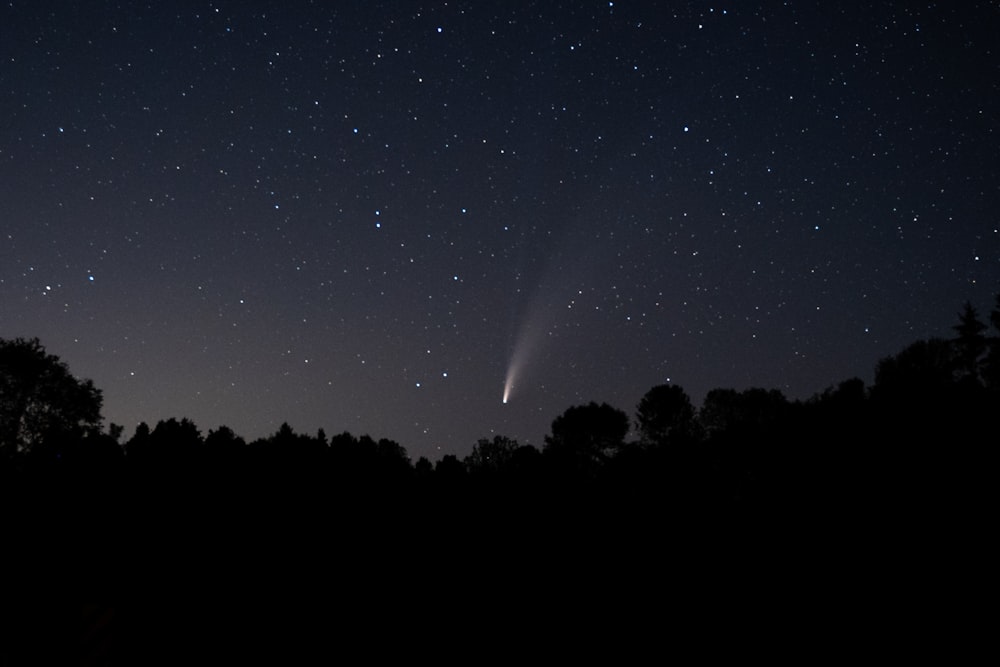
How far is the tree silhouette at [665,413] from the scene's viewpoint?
6325 cm

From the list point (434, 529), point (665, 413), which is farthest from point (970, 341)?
point (434, 529)

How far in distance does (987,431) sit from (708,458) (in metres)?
13.9

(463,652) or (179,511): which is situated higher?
(179,511)

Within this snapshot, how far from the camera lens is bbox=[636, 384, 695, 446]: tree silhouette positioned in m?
63.2

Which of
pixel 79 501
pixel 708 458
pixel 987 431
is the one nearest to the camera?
pixel 79 501

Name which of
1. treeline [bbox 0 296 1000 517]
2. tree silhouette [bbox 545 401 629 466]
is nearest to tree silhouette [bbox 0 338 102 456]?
treeline [bbox 0 296 1000 517]

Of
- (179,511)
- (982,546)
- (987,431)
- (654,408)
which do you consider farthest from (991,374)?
(179,511)

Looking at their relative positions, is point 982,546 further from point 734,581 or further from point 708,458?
point 708,458

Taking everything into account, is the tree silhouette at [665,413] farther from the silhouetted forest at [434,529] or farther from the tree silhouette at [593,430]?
the silhouetted forest at [434,529]

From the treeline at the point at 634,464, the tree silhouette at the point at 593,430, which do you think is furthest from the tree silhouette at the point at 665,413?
the treeline at the point at 634,464

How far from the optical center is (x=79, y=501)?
13805 millimetres

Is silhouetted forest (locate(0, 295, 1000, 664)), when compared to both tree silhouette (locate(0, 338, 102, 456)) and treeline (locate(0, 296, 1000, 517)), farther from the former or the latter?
tree silhouette (locate(0, 338, 102, 456))

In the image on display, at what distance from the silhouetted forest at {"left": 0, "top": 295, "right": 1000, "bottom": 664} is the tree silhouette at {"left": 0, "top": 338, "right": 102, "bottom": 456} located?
23.3m

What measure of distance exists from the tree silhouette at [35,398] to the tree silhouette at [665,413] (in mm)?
43385
